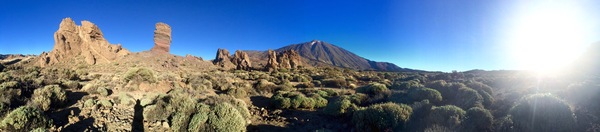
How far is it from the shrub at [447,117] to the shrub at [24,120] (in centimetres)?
1036

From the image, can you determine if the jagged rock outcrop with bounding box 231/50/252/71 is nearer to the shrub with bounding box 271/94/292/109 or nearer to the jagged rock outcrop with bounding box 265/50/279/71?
the jagged rock outcrop with bounding box 265/50/279/71

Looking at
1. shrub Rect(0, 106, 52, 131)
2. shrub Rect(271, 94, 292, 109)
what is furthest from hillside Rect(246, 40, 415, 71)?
shrub Rect(0, 106, 52, 131)

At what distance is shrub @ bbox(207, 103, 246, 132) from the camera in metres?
7.04

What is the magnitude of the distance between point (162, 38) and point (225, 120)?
58.5 m

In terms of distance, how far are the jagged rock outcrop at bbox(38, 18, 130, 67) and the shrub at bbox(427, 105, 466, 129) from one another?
40.5 meters

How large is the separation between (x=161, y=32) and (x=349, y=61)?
112 metres

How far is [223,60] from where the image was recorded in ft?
184

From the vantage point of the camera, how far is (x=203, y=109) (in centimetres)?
771

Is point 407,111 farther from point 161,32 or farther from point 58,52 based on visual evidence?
point 161,32

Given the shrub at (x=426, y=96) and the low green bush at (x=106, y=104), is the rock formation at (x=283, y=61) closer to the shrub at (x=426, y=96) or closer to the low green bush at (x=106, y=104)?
the shrub at (x=426, y=96)

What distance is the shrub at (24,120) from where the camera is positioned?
615 cm

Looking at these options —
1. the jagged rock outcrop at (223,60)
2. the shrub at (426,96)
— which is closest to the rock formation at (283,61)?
the jagged rock outcrop at (223,60)

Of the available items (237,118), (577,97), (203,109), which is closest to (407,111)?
(237,118)

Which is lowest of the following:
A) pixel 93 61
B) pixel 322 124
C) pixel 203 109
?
pixel 322 124
